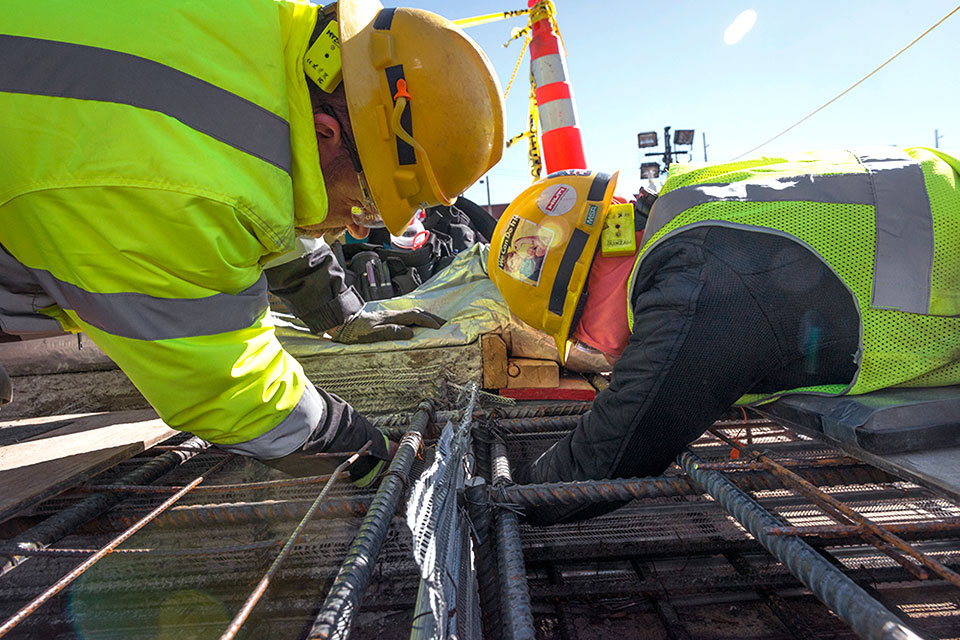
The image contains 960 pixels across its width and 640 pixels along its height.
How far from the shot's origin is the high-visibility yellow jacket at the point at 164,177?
99cm

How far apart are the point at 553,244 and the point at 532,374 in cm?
110

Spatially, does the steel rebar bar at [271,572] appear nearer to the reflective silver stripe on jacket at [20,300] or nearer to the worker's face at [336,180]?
the worker's face at [336,180]

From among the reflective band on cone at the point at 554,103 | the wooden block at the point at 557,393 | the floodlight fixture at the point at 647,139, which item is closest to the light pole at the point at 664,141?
the floodlight fixture at the point at 647,139

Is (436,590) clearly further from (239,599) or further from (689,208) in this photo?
(239,599)

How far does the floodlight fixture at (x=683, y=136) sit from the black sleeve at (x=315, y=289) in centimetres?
967

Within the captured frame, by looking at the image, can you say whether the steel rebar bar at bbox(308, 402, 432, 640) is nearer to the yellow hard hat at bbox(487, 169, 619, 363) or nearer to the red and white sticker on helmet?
the yellow hard hat at bbox(487, 169, 619, 363)

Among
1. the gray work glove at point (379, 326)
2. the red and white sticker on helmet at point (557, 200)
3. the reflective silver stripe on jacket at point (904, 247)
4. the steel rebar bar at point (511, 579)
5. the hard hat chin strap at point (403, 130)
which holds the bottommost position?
the steel rebar bar at point (511, 579)

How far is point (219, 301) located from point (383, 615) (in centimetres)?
119

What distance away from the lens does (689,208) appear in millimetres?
1474

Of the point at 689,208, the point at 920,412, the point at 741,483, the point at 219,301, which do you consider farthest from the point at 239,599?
the point at 920,412

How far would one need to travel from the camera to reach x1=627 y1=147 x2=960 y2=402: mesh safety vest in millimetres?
1325

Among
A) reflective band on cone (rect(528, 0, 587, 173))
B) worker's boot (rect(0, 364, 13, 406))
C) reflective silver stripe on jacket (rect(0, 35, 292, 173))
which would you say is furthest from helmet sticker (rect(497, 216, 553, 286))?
reflective band on cone (rect(528, 0, 587, 173))

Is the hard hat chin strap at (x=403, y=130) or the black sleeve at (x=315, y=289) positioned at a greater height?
the hard hat chin strap at (x=403, y=130)

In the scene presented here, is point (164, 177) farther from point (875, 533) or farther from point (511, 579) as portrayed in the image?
point (875, 533)
